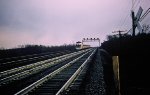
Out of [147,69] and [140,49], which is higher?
[140,49]

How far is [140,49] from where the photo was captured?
16516 millimetres

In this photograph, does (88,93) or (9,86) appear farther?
(9,86)

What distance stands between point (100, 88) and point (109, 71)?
2157mm

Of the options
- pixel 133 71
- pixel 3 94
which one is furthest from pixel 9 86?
pixel 133 71

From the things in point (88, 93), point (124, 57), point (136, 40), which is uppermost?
point (136, 40)

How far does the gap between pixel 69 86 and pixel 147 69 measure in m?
5.38

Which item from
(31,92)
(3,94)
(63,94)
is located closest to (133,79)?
(63,94)

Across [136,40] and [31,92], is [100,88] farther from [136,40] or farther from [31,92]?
[136,40]

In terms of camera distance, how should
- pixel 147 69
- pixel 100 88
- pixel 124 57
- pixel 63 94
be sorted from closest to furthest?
1. pixel 63 94
2. pixel 100 88
3. pixel 147 69
4. pixel 124 57

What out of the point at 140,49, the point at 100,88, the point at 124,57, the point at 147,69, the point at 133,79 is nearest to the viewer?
the point at 100,88

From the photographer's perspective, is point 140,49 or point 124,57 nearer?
point 140,49

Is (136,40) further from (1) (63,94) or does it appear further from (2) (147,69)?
(1) (63,94)

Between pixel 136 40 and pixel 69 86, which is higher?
pixel 136 40

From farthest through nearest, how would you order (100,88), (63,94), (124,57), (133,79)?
(124,57)
(133,79)
(100,88)
(63,94)
